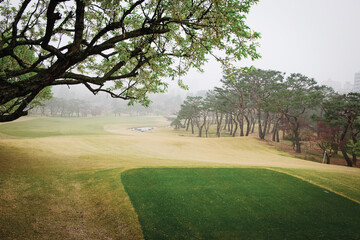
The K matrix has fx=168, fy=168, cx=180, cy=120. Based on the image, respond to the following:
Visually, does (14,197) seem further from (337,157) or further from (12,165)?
(337,157)

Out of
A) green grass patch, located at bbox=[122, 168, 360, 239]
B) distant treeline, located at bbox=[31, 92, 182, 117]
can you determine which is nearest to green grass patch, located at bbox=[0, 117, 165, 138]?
distant treeline, located at bbox=[31, 92, 182, 117]

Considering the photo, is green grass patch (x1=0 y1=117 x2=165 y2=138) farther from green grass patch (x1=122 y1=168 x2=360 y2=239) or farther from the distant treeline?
green grass patch (x1=122 y1=168 x2=360 y2=239)

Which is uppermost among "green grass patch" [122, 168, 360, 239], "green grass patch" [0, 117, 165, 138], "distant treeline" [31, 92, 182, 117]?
"distant treeline" [31, 92, 182, 117]

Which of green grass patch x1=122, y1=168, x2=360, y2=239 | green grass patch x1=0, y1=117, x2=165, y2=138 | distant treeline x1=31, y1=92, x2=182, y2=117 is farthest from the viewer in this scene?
distant treeline x1=31, y1=92, x2=182, y2=117

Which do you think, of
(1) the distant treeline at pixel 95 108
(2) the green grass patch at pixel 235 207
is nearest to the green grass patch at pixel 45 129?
(1) the distant treeline at pixel 95 108

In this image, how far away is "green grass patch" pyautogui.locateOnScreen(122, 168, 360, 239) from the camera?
18.1 feet

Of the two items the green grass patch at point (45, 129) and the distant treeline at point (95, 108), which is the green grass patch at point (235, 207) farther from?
the distant treeline at point (95, 108)

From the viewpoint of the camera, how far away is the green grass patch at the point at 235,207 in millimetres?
5512

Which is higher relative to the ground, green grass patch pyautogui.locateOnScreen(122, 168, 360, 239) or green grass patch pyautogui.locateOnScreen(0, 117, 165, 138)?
green grass patch pyautogui.locateOnScreen(122, 168, 360, 239)

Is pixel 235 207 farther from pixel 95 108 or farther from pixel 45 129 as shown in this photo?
pixel 95 108

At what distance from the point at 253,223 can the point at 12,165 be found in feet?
43.9

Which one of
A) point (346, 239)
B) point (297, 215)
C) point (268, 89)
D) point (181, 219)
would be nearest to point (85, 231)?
point (181, 219)

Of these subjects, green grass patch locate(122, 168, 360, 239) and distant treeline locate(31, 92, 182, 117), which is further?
distant treeline locate(31, 92, 182, 117)

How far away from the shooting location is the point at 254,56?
6500 millimetres
